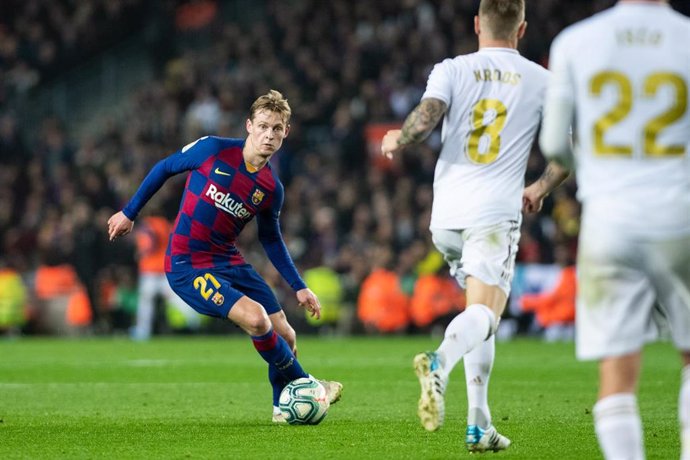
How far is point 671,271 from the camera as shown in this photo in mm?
4582

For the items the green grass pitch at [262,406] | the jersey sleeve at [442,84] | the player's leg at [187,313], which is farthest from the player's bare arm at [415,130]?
the player's leg at [187,313]

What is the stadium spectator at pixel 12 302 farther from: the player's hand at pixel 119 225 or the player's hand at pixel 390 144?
the player's hand at pixel 390 144

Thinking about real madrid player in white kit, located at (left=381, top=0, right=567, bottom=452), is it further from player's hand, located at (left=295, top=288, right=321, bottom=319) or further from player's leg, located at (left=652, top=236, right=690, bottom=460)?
player's hand, located at (left=295, top=288, right=321, bottom=319)

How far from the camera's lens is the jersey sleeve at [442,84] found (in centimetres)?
600

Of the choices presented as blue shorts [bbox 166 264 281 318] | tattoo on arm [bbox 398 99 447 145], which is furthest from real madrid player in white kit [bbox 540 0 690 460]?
blue shorts [bbox 166 264 281 318]

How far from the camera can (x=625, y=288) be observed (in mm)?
4629

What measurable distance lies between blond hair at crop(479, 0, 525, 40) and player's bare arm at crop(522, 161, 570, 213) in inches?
27.9

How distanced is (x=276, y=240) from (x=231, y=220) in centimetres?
36

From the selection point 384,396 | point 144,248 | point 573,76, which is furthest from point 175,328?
point 573,76

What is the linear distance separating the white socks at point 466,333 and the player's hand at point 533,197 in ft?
2.20

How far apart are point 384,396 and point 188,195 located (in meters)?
Answer: 2.84

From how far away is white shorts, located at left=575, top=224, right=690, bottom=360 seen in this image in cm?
457

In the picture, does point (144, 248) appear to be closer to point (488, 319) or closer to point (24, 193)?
point (24, 193)

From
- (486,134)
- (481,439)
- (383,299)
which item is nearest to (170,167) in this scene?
(486,134)
